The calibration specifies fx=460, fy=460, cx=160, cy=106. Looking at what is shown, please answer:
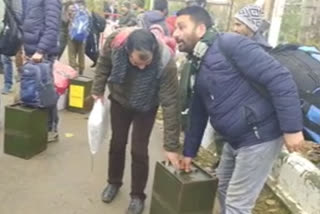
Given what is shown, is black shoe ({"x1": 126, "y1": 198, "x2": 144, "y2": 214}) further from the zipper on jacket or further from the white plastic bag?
the zipper on jacket

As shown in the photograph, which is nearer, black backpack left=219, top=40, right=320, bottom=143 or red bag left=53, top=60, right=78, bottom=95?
black backpack left=219, top=40, right=320, bottom=143

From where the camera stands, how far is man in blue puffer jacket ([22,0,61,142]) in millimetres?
4582

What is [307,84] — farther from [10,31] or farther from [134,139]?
[10,31]

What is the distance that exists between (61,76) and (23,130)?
5.47ft

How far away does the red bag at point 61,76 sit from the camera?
5992 mm

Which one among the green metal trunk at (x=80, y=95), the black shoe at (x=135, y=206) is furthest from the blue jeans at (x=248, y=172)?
the green metal trunk at (x=80, y=95)

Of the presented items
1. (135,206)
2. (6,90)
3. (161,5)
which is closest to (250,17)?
(135,206)

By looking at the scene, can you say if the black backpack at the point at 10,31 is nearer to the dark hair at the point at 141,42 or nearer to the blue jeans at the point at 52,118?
the blue jeans at the point at 52,118

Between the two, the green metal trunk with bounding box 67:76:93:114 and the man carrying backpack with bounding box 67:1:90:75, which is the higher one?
the man carrying backpack with bounding box 67:1:90:75

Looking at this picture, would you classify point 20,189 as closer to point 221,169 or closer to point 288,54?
point 221,169

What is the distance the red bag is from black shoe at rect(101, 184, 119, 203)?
2315 mm

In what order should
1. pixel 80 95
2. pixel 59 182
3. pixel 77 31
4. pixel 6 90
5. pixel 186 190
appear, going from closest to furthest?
pixel 186 190
pixel 59 182
pixel 80 95
pixel 6 90
pixel 77 31

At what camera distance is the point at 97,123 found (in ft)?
12.0

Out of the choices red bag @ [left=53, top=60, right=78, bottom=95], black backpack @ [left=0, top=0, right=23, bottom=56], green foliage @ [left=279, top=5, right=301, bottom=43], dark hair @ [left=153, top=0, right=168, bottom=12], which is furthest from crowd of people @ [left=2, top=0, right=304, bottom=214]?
dark hair @ [left=153, top=0, right=168, bottom=12]
